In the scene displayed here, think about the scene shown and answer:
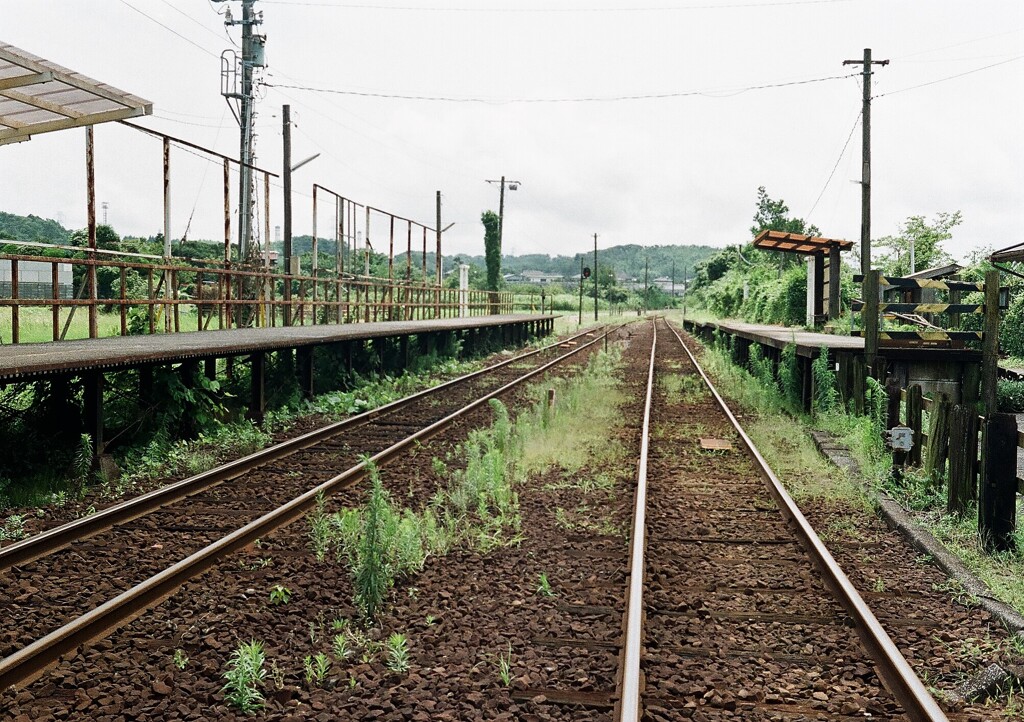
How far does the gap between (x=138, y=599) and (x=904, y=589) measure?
163 inches

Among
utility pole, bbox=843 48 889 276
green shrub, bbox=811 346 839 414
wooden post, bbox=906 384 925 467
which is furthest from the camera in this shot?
utility pole, bbox=843 48 889 276

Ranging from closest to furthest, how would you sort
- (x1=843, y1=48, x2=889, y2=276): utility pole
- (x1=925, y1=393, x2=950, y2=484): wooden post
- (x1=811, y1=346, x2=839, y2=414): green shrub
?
(x1=925, y1=393, x2=950, y2=484): wooden post, (x1=811, y1=346, x2=839, y2=414): green shrub, (x1=843, y1=48, x2=889, y2=276): utility pole

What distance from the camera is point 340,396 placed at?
44.9 feet

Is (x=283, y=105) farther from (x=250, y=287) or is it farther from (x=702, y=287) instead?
(x=702, y=287)

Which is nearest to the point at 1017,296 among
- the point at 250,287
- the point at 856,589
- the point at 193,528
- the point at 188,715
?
the point at 250,287

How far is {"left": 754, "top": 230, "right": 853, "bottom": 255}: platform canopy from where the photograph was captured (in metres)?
19.2

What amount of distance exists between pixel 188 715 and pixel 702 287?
86556mm

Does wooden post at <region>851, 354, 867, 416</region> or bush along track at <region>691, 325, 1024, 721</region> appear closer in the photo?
bush along track at <region>691, 325, 1024, 721</region>

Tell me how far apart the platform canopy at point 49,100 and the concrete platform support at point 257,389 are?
3190mm

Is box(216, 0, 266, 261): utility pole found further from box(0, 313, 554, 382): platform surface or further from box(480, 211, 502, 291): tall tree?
box(480, 211, 502, 291): tall tree

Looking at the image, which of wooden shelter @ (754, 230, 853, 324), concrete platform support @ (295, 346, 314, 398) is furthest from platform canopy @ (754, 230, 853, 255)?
concrete platform support @ (295, 346, 314, 398)

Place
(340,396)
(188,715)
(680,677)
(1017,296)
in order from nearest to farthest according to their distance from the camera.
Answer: (188,715)
(680,677)
(340,396)
(1017,296)

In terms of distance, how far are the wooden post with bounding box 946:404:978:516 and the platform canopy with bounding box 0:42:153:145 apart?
24.6 ft

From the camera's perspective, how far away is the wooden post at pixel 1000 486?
226 inches
